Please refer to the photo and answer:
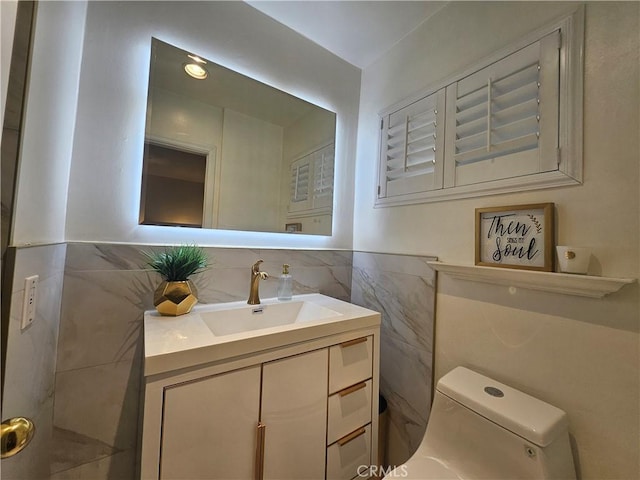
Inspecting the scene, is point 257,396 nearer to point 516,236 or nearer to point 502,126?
point 516,236

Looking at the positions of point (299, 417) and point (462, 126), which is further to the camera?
point (462, 126)

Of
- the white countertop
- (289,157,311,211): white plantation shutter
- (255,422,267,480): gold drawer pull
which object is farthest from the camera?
(289,157,311,211): white plantation shutter

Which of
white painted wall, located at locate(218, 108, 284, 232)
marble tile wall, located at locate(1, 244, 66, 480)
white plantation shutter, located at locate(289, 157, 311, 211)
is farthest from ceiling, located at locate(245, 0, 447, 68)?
marble tile wall, located at locate(1, 244, 66, 480)

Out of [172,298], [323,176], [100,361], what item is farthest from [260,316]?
[323,176]

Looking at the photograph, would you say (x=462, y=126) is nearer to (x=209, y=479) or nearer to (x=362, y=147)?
(x=362, y=147)

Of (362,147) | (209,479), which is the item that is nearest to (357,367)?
(209,479)

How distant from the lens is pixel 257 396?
802 mm

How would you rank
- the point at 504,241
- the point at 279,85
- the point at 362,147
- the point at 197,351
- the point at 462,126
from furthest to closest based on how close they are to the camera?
the point at 362,147 < the point at 279,85 < the point at 462,126 < the point at 504,241 < the point at 197,351

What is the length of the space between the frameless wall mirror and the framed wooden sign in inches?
34.1

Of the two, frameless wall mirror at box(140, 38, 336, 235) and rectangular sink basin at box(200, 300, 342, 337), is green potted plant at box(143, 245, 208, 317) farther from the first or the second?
frameless wall mirror at box(140, 38, 336, 235)

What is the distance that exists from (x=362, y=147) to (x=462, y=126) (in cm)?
70

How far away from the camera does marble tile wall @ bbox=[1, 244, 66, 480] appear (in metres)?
0.52

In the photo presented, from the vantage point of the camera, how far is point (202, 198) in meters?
1.21

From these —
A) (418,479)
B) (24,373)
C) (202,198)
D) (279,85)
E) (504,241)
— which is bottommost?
(418,479)
